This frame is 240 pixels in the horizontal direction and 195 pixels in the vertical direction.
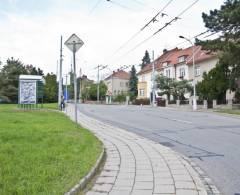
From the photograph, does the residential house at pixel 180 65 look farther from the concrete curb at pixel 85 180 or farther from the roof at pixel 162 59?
the concrete curb at pixel 85 180

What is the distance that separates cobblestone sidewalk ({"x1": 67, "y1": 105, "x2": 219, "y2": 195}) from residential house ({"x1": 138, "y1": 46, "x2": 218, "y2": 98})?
144 ft

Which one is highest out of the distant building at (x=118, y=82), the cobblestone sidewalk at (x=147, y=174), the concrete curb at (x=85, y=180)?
the distant building at (x=118, y=82)

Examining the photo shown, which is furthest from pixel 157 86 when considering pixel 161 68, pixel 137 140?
pixel 137 140

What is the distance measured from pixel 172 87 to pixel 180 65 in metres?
11.5

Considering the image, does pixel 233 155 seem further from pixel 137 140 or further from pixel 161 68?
pixel 161 68

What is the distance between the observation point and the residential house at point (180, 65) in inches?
2445

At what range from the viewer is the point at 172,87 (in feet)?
202

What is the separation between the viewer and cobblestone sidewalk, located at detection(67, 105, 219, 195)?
697 centimetres

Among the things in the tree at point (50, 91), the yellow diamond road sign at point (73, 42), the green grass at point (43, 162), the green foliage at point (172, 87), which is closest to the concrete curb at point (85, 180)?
the green grass at point (43, 162)

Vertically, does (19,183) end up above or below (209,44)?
below

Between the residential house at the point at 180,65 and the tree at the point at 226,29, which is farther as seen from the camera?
the residential house at the point at 180,65

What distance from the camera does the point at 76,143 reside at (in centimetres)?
1176

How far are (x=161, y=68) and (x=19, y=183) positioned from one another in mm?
75560

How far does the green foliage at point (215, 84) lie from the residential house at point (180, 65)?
5.35 metres
